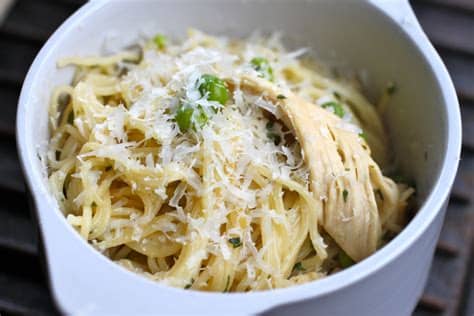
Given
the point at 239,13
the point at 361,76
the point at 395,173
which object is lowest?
the point at 395,173

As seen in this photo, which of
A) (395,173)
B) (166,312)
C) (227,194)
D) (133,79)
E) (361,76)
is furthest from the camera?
(361,76)

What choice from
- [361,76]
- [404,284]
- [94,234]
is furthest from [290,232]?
[361,76]

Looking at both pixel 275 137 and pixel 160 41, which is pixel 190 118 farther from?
pixel 160 41

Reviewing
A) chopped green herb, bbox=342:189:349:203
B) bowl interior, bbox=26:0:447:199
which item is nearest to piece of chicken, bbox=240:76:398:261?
chopped green herb, bbox=342:189:349:203

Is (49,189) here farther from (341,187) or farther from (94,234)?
(341,187)

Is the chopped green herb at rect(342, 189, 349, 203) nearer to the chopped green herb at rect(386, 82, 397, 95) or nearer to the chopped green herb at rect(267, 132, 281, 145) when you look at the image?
the chopped green herb at rect(267, 132, 281, 145)
